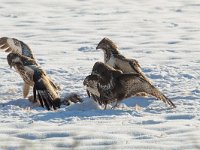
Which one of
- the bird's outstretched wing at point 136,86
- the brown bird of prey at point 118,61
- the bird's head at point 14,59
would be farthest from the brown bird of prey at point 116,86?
the bird's head at point 14,59

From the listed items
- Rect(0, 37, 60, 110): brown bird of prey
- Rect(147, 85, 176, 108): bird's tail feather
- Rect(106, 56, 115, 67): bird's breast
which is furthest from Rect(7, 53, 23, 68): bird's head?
Rect(147, 85, 176, 108): bird's tail feather

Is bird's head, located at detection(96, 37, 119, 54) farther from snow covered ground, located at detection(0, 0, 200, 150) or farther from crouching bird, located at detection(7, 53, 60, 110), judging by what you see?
crouching bird, located at detection(7, 53, 60, 110)

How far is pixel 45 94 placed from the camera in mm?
9305

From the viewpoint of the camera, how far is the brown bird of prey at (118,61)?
33.9ft

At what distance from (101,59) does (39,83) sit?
4.41m

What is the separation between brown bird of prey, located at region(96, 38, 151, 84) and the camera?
1034cm

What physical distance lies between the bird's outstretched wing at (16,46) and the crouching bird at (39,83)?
1025 mm

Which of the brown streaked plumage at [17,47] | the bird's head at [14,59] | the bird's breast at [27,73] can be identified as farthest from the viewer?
the brown streaked plumage at [17,47]

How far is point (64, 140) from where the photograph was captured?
7043 mm

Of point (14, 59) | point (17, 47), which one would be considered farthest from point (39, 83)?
point (17, 47)

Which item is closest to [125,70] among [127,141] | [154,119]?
[154,119]

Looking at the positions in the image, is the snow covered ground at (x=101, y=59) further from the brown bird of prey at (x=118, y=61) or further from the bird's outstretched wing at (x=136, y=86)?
the brown bird of prey at (x=118, y=61)

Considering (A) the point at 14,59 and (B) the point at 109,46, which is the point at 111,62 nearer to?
(B) the point at 109,46

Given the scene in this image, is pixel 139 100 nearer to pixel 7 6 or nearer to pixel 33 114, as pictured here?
pixel 33 114
